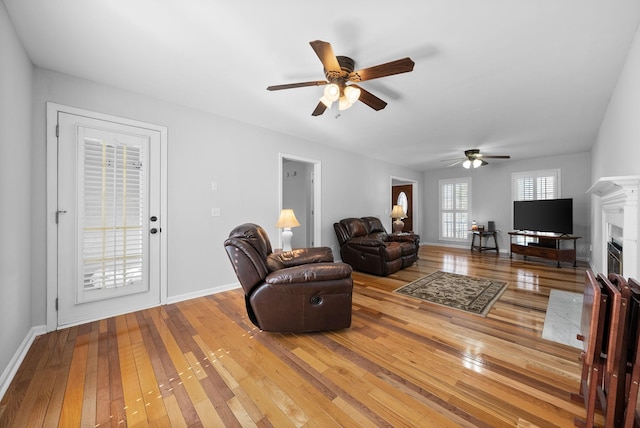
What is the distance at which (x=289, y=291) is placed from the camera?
2084 millimetres

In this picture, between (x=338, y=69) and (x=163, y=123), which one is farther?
(x=163, y=123)

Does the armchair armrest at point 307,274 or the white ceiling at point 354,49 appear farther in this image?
the armchair armrest at point 307,274

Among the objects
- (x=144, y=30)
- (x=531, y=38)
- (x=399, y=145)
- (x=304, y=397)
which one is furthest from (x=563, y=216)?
(x=144, y=30)

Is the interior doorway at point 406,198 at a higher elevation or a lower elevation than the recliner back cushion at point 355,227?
higher

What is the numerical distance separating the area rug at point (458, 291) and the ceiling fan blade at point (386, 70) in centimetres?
249

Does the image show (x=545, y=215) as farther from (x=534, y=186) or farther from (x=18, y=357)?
(x=18, y=357)

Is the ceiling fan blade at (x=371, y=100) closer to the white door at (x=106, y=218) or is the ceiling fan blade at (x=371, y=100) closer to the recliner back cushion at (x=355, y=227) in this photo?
the white door at (x=106, y=218)

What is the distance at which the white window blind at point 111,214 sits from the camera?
245 cm

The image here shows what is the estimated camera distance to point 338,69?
6.23 ft

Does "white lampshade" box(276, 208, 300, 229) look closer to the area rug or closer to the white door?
the white door

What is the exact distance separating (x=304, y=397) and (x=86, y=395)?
1329 millimetres

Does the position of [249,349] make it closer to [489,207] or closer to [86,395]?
[86,395]

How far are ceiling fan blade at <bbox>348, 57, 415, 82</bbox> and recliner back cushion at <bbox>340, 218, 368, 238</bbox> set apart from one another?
314 cm

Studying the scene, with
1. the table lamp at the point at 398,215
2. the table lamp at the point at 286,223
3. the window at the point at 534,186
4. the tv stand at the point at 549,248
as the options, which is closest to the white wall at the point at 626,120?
the tv stand at the point at 549,248
